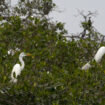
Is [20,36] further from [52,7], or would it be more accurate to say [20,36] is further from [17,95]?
[52,7]

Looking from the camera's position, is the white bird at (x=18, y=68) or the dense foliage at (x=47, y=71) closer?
the dense foliage at (x=47, y=71)

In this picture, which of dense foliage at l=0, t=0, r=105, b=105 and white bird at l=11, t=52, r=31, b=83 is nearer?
dense foliage at l=0, t=0, r=105, b=105

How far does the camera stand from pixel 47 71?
3553mm

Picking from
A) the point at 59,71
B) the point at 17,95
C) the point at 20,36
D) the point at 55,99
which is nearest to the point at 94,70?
the point at 59,71

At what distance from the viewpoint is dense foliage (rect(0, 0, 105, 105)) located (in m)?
2.92

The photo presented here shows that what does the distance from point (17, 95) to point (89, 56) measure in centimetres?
152

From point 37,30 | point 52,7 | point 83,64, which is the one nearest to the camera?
point 83,64

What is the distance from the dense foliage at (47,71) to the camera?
292 cm

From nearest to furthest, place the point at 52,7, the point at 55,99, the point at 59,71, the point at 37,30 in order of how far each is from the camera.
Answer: the point at 55,99
the point at 59,71
the point at 37,30
the point at 52,7

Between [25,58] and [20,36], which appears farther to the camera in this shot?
[20,36]

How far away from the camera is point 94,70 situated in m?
3.39

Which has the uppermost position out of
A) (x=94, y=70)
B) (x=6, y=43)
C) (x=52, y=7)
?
(x=52, y=7)

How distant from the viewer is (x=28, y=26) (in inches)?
170

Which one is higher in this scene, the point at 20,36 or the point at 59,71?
the point at 20,36
